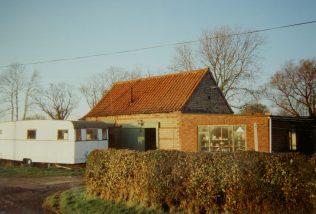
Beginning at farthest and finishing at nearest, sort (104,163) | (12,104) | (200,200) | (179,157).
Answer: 1. (12,104)
2. (104,163)
3. (179,157)
4. (200,200)

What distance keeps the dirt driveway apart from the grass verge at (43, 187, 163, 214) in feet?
1.45

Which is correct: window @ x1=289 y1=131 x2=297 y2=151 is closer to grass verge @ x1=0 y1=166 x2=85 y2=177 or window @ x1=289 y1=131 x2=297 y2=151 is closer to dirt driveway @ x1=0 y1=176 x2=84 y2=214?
grass verge @ x1=0 y1=166 x2=85 y2=177

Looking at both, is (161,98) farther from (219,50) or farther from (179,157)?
(219,50)

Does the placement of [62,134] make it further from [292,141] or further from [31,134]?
[292,141]

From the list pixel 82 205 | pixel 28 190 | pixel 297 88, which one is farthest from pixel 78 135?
pixel 297 88

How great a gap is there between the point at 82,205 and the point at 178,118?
1281 centimetres

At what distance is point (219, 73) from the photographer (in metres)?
43.1

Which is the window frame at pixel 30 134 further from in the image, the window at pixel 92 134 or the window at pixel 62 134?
the window at pixel 92 134

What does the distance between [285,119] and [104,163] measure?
45.1 feet

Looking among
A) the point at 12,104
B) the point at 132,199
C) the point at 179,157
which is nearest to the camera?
the point at 179,157

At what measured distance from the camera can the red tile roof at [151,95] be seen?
80.3ft

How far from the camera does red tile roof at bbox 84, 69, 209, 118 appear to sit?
964 inches

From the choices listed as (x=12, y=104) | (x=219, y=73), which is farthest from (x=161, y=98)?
(x=12, y=104)

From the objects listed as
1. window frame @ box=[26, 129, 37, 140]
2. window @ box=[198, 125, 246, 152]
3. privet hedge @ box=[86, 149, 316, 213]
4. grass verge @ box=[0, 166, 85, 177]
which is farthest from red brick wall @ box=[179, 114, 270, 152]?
privet hedge @ box=[86, 149, 316, 213]
